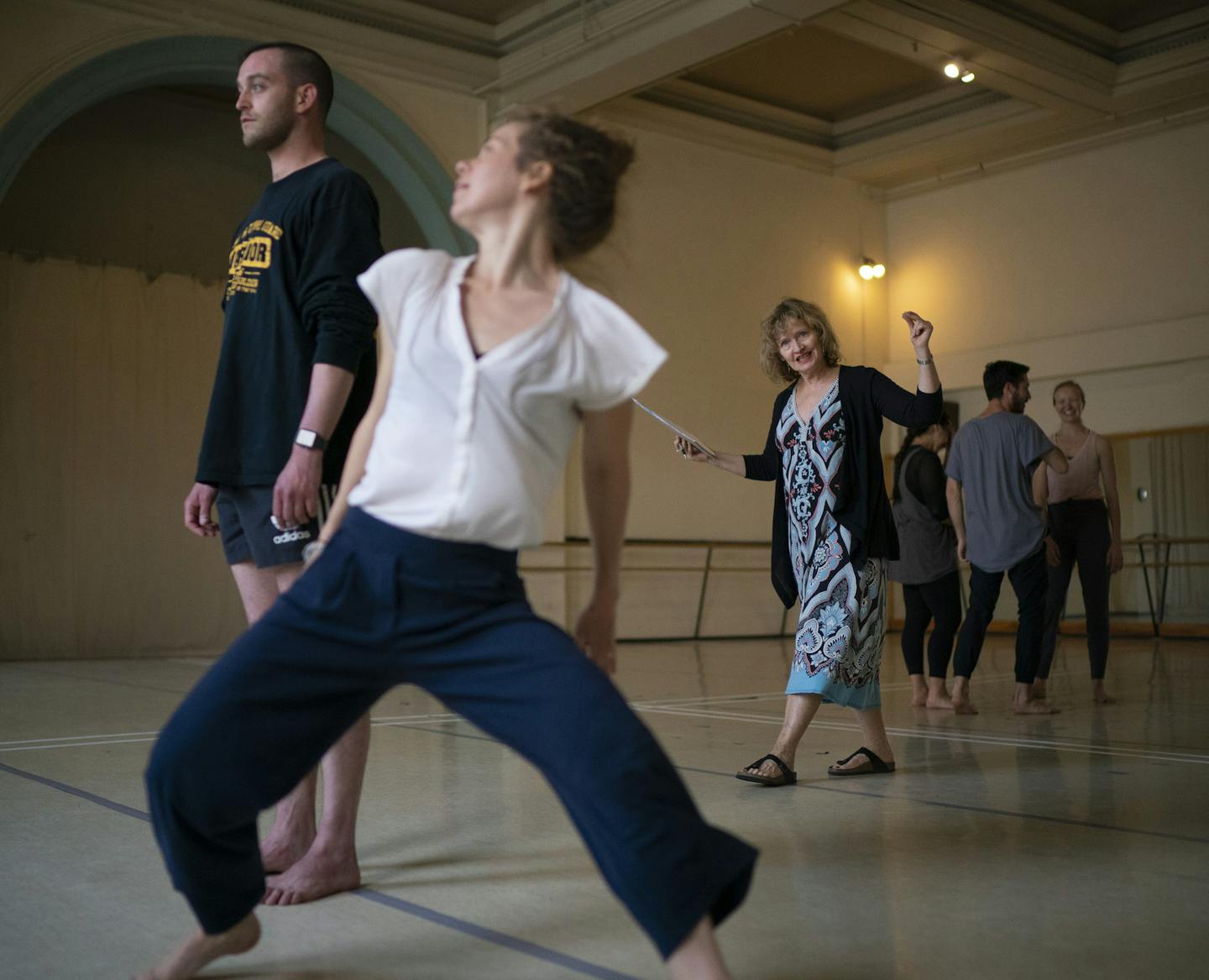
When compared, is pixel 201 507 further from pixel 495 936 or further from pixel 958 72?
pixel 958 72

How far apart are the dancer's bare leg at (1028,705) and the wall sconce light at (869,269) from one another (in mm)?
8066

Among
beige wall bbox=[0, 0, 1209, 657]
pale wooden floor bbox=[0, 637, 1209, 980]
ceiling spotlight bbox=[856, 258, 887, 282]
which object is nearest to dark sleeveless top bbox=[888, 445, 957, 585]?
pale wooden floor bbox=[0, 637, 1209, 980]

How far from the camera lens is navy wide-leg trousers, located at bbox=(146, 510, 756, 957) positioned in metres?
1.50

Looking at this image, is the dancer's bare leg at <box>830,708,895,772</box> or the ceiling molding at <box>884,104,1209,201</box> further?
the ceiling molding at <box>884,104,1209,201</box>

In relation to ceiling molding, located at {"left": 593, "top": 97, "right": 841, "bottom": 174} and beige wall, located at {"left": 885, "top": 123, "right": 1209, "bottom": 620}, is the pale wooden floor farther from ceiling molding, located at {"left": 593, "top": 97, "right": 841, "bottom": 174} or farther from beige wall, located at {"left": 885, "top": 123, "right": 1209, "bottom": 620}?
ceiling molding, located at {"left": 593, "top": 97, "right": 841, "bottom": 174}

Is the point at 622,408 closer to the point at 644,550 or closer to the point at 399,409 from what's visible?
the point at 399,409

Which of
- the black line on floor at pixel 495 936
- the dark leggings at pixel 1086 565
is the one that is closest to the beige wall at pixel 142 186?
the dark leggings at pixel 1086 565

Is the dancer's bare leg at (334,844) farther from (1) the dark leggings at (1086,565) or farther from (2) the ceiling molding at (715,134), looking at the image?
(2) the ceiling molding at (715,134)

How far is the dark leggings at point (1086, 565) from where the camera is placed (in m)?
6.04

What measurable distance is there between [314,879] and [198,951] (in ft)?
1.78

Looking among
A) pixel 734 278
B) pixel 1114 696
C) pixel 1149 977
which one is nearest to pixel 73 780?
pixel 1149 977

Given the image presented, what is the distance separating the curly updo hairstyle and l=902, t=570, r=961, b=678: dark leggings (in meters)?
4.36

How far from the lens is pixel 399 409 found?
1.67 meters

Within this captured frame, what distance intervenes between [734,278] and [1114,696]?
266 inches
